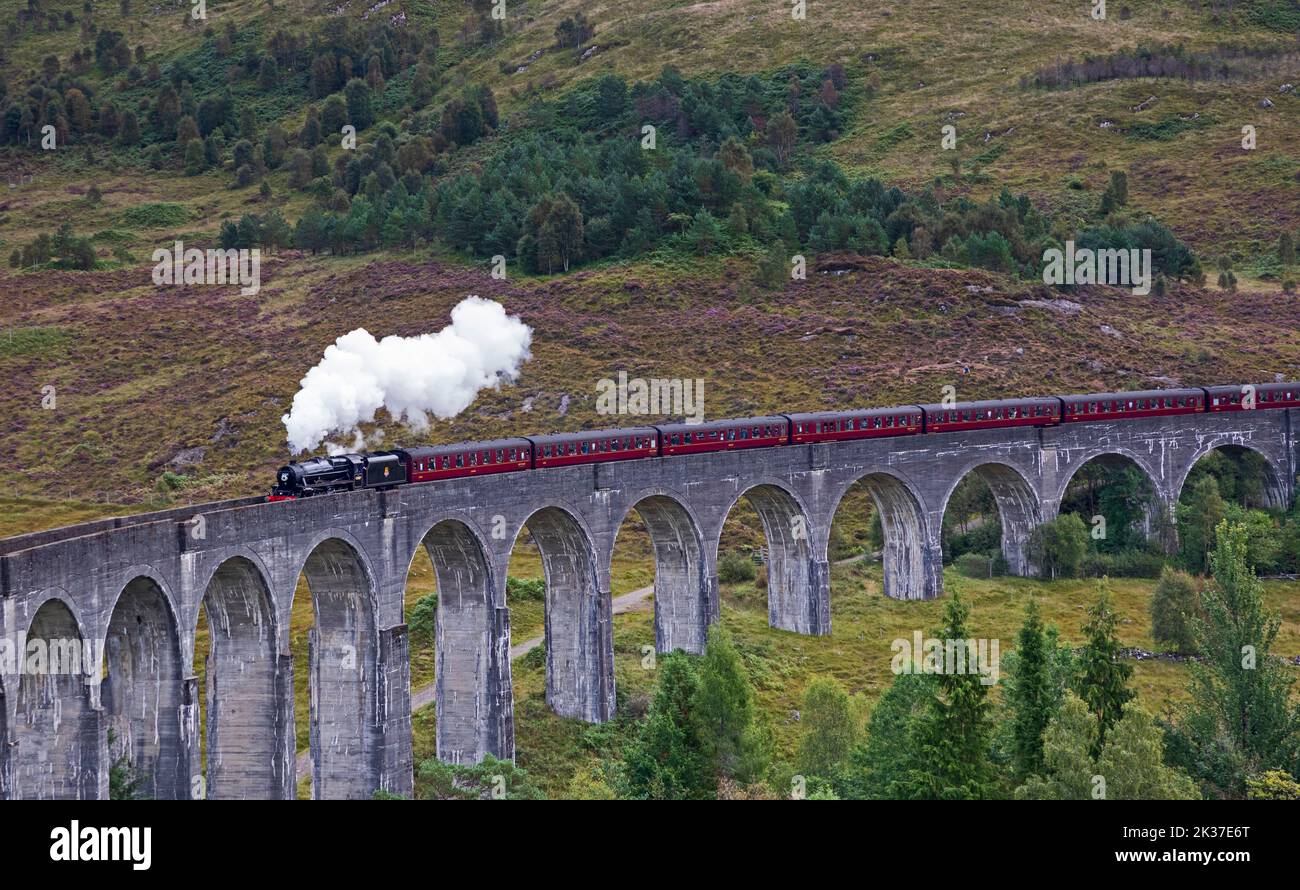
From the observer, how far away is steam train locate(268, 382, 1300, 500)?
50.4 m

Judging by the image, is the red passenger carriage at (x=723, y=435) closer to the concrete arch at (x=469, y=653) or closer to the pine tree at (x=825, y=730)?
the concrete arch at (x=469, y=653)

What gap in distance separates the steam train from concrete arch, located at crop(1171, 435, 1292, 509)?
1861 mm

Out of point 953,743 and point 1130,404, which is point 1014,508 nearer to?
point 1130,404

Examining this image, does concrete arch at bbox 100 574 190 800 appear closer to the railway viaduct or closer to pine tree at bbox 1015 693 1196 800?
the railway viaduct

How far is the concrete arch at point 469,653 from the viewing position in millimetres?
53250

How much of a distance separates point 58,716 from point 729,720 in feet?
63.3

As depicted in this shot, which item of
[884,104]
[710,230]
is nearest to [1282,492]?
[710,230]

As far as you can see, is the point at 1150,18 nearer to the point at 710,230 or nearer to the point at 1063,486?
the point at 710,230

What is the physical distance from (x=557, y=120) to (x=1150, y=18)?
6773 centimetres

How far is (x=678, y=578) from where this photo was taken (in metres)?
62.7

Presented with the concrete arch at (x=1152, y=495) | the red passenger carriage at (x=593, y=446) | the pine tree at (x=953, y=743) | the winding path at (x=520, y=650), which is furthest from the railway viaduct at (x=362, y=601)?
the pine tree at (x=953, y=743)

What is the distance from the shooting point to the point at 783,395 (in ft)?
302

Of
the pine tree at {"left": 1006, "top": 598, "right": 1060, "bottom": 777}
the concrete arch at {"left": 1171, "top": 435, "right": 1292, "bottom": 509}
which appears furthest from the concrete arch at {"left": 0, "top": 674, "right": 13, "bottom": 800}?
the concrete arch at {"left": 1171, "top": 435, "right": 1292, "bottom": 509}

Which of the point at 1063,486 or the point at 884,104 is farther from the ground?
the point at 884,104
